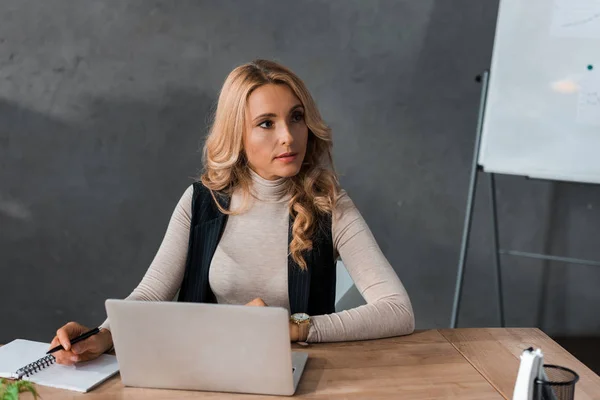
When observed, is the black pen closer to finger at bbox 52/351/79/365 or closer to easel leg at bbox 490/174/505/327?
finger at bbox 52/351/79/365

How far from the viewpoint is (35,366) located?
1305mm

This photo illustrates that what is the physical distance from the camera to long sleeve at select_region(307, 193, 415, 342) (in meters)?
1.49

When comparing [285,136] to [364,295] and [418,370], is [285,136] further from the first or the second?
[418,370]

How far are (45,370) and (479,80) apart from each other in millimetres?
1936

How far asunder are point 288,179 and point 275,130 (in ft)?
0.56

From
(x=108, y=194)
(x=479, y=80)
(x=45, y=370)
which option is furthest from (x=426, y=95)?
(x=45, y=370)

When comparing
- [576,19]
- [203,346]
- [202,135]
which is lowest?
[203,346]

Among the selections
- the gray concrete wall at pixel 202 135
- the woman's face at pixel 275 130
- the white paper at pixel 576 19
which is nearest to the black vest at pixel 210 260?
the woman's face at pixel 275 130

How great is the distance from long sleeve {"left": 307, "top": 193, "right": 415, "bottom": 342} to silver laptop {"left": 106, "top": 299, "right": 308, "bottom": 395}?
0.29 meters

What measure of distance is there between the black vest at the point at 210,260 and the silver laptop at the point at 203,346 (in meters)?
0.52

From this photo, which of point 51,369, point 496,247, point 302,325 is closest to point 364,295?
point 302,325

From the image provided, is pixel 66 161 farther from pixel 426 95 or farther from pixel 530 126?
pixel 530 126

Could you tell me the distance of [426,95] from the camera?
289 centimetres

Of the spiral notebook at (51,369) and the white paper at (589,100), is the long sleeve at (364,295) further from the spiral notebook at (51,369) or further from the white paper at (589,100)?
the white paper at (589,100)
